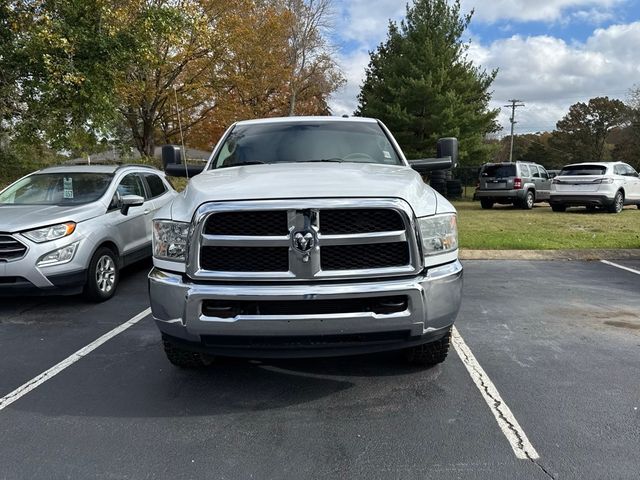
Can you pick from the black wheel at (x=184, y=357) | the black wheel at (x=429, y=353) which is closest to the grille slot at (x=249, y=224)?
the black wheel at (x=184, y=357)

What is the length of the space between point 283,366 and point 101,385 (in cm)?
134

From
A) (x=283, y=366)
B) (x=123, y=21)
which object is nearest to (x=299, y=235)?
(x=283, y=366)

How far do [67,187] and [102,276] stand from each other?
1.48m

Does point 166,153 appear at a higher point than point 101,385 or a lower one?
higher

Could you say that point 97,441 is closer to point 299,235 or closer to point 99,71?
point 299,235

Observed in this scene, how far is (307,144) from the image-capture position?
15.1 ft

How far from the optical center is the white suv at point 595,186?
15.8 metres

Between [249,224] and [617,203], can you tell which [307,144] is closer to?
[249,224]

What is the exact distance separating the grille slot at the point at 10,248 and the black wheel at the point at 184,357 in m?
2.56

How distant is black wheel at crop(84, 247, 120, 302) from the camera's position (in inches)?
222

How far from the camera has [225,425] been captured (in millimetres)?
3041

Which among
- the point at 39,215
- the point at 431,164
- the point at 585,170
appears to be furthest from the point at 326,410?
the point at 585,170

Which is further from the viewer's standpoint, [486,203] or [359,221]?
[486,203]

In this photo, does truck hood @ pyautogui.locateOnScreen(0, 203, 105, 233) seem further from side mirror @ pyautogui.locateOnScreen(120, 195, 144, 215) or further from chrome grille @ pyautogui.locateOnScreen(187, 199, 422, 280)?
chrome grille @ pyautogui.locateOnScreen(187, 199, 422, 280)
